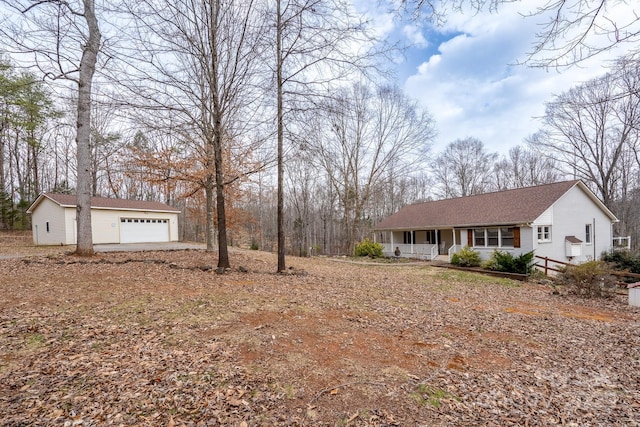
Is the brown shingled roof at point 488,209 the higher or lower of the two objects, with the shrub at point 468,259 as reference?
higher

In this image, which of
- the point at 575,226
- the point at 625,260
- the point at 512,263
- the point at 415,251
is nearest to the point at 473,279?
the point at 512,263

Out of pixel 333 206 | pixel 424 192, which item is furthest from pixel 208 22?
pixel 424 192

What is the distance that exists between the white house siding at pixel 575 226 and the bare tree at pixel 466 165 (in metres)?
15.4

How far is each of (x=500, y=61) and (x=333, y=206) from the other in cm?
3020

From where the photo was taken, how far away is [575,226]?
1611 centimetres

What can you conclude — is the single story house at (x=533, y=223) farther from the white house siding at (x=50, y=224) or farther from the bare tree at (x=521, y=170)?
the white house siding at (x=50, y=224)

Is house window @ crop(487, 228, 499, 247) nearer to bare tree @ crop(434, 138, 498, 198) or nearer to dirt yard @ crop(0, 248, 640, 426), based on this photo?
dirt yard @ crop(0, 248, 640, 426)

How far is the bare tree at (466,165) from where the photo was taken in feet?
106

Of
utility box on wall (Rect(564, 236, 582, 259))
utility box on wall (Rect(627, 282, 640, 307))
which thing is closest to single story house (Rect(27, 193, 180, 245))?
utility box on wall (Rect(627, 282, 640, 307))

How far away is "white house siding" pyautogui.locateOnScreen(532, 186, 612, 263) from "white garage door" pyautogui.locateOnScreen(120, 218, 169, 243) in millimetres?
24680

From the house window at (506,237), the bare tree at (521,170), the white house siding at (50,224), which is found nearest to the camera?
the house window at (506,237)

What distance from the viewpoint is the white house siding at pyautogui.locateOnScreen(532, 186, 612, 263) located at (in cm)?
1503

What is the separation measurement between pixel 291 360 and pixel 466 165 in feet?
115

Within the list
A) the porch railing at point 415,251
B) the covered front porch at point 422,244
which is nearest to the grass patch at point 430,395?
the covered front porch at point 422,244
